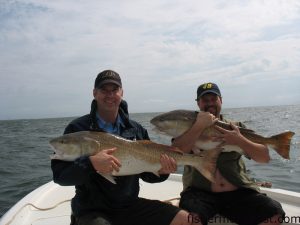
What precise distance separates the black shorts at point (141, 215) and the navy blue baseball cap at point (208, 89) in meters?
1.64

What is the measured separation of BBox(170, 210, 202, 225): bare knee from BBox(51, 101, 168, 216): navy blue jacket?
1.72ft

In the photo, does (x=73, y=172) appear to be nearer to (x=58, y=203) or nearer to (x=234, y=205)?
(x=234, y=205)

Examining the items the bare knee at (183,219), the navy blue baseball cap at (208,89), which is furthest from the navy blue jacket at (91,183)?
the navy blue baseball cap at (208,89)

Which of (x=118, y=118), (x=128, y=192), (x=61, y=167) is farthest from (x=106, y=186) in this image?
(x=118, y=118)

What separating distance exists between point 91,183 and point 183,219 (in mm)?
1186

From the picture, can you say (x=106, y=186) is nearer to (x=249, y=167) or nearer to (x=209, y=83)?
(x=209, y=83)

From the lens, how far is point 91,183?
4.38m

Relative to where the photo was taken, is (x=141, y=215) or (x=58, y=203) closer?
(x=141, y=215)

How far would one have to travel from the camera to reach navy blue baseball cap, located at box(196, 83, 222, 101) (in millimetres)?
5140

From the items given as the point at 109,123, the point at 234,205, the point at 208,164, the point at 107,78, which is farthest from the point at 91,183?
the point at 234,205

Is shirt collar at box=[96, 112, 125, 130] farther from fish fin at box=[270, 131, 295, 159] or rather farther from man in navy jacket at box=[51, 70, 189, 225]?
fish fin at box=[270, 131, 295, 159]

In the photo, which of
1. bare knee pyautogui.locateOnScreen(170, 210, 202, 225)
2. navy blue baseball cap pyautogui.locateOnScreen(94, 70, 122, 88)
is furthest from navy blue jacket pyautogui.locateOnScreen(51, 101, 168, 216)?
bare knee pyautogui.locateOnScreen(170, 210, 202, 225)

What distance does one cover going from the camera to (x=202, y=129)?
4.75 meters

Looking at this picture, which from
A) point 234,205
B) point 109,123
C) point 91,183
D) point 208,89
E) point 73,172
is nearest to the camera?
point 73,172
